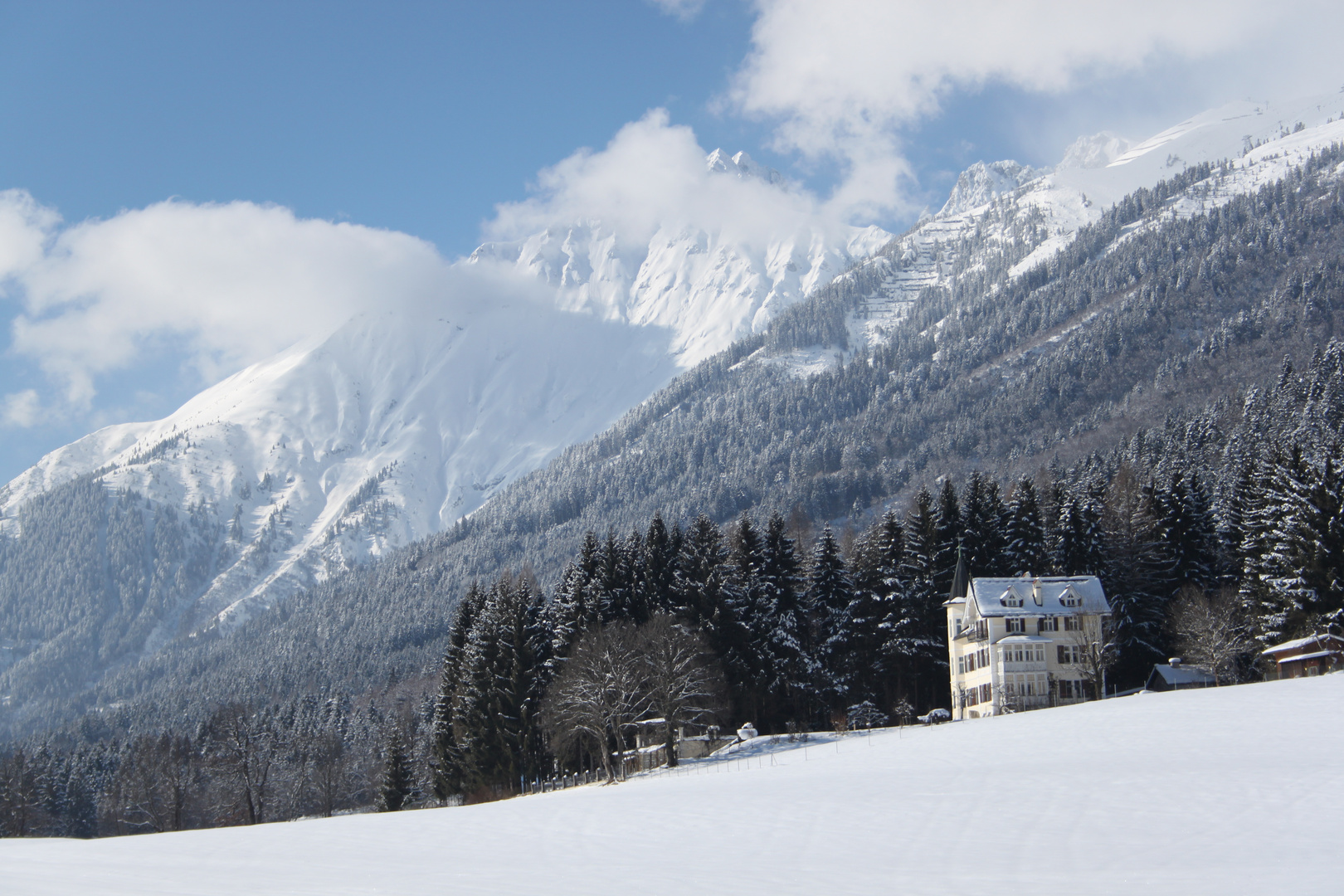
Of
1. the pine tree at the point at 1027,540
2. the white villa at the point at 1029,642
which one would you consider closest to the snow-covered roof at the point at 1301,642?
the white villa at the point at 1029,642

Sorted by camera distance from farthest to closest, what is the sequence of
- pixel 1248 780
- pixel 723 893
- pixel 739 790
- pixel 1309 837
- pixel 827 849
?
pixel 739 790 → pixel 1248 780 → pixel 827 849 → pixel 1309 837 → pixel 723 893

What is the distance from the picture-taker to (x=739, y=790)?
44062mm

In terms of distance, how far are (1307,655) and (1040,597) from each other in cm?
1470

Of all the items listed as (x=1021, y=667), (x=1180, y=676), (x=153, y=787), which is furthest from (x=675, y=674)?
(x=153, y=787)

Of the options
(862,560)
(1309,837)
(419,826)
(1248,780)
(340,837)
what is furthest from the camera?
(862,560)

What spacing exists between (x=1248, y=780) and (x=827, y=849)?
582 inches

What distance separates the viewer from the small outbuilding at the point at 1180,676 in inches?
2687

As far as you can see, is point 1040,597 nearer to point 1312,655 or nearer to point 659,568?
point 1312,655

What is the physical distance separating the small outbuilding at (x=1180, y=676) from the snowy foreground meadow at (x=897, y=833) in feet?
50.6

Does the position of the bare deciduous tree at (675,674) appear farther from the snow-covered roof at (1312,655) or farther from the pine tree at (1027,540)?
the snow-covered roof at (1312,655)

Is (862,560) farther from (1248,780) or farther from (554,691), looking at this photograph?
(1248,780)

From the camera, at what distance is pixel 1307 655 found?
62156 mm

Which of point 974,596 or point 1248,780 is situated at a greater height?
point 974,596

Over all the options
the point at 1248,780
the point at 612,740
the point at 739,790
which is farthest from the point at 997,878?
the point at 612,740
